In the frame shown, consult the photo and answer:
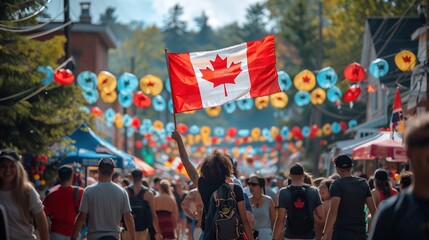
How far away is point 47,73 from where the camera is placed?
2003 cm

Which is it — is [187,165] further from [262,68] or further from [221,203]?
[262,68]

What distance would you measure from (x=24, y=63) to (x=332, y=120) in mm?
33618

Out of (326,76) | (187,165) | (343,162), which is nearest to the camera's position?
(187,165)

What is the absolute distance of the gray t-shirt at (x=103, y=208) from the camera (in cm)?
1064

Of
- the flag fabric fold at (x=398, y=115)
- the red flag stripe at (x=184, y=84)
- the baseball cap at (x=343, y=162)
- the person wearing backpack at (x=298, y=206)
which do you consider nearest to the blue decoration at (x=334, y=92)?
the flag fabric fold at (x=398, y=115)

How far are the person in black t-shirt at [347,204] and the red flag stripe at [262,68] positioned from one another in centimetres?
204

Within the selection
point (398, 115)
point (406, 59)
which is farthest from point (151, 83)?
point (398, 115)

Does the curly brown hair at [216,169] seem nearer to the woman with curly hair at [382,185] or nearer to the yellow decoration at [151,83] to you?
the woman with curly hair at [382,185]

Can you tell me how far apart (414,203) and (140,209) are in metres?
11.4

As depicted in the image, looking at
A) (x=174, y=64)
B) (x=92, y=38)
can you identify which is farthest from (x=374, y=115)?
(x=174, y=64)

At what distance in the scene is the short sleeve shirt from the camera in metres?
11.2

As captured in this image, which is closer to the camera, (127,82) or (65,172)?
(65,172)

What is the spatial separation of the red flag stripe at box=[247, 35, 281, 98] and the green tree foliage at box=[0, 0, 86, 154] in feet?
20.3

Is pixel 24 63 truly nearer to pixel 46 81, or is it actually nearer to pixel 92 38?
pixel 46 81
